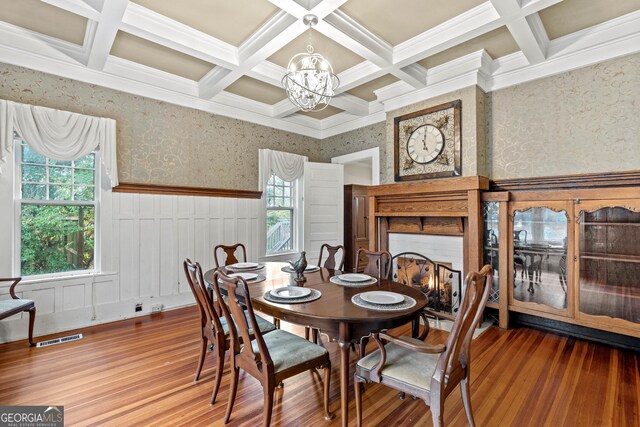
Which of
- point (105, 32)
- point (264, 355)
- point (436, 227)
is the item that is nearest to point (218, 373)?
point (264, 355)

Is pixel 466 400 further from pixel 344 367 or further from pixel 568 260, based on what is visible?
pixel 568 260

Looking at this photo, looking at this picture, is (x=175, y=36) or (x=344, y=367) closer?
(x=344, y=367)

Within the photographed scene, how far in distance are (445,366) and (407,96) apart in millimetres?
3475

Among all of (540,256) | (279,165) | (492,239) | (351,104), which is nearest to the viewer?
(540,256)

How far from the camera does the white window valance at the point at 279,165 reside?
471cm

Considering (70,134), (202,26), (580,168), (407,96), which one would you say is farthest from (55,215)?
(580,168)

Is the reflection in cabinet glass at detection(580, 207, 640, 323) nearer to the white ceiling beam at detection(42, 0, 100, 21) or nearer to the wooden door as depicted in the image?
the wooden door

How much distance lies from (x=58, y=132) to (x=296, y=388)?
343cm

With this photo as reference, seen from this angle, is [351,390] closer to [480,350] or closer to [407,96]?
[480,350]

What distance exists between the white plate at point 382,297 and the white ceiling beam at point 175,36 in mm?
2802

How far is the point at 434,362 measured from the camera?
1729 mm

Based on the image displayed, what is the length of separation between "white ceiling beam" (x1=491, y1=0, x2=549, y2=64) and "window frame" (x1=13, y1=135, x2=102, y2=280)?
430cm

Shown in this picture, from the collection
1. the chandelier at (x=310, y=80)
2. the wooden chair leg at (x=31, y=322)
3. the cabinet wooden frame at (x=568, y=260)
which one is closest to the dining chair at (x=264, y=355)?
the chandelier at (x=310, y=80)

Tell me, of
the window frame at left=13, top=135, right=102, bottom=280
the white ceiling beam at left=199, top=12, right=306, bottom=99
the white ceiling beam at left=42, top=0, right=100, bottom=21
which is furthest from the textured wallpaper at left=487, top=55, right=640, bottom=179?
the window frame at left=13, top=135, right=102, bottom=280
